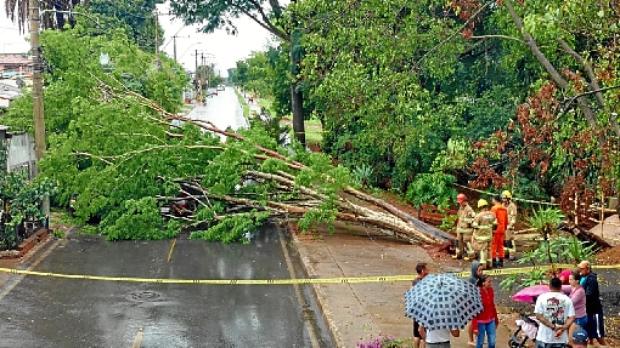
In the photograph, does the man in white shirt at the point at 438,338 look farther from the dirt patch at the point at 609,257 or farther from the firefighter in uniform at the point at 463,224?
the dirt patch at the point at 609,257

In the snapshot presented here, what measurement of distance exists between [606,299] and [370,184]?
14.0 m

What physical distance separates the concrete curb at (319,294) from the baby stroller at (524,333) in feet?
7.19

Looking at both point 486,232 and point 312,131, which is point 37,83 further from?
point 312,131

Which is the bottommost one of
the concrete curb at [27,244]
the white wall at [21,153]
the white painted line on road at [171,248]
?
the white painted line on road at [171,248]

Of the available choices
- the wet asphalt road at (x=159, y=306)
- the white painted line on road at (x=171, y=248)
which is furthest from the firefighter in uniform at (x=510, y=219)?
the white painted line on road at (x=171, y=248)

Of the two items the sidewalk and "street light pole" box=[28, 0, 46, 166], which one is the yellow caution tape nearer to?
the sidewalk

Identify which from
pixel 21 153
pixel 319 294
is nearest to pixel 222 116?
pixel 21 153

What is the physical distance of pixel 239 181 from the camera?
61.1 feet

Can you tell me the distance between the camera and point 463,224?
1477 cm

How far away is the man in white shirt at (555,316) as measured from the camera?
26.5ft

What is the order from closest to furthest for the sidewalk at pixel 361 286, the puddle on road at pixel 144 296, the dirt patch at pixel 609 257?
the sidewalk at pixel 361 286 < the puddle on road at pixel 144 296 < the dirt patch at pixel 609 257

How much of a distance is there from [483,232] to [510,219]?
1.25 m

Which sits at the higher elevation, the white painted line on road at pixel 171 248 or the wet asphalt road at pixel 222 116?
the wet asphalt road at pixel 222 116

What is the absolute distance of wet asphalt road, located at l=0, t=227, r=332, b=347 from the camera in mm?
10734
